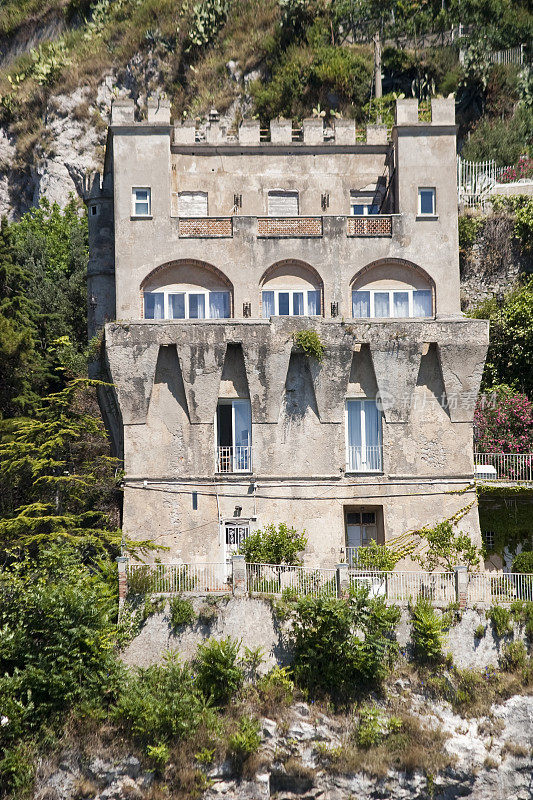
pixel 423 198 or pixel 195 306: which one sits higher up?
pixel 423 198

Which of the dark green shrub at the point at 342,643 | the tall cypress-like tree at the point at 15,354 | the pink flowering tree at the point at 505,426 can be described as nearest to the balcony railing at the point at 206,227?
the tall cypress-like tree at the point at 15,354

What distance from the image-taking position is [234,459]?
3422 cm

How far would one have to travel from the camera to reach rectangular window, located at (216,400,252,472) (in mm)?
34219

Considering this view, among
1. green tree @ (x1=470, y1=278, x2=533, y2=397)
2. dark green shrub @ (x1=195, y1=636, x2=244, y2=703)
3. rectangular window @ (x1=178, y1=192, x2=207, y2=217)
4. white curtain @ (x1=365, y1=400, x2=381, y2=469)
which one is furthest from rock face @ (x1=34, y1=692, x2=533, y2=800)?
rectangular window @ (x1=178, y1=192, x2=207, y2=217)

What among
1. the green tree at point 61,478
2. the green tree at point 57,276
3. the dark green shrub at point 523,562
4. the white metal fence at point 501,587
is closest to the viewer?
the white metal fence at point 501,587

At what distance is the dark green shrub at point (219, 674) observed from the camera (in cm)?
2891

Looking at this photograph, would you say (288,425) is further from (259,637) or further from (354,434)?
(259,637)

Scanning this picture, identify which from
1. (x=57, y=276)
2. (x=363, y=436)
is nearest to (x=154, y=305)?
(x=363, y=436)

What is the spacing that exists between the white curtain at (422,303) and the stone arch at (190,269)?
20.9 ft

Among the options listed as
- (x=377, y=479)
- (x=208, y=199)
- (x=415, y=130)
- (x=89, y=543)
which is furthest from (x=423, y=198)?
(x=89, y=543)

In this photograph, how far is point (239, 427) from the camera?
34.7m

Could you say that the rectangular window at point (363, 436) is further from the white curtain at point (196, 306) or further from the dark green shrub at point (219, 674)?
the dark green shrub at point (219, 674)

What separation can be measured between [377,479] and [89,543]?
9.45 m

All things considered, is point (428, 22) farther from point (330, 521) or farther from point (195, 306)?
point (330, 521)
